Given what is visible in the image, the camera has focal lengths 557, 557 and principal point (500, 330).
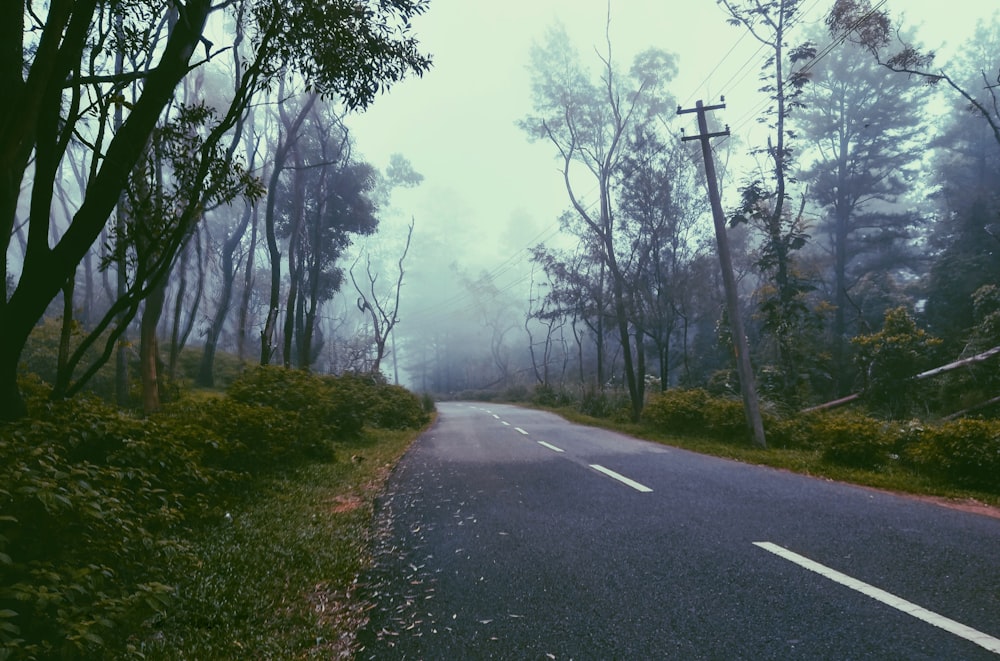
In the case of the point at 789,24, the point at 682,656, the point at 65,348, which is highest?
the point at 789,24

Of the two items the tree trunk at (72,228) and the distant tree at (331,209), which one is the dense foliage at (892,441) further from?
the distant tree at (331,209)

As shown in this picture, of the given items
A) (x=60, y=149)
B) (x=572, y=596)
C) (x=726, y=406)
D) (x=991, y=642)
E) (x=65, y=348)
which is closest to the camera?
(x=991, y=642)

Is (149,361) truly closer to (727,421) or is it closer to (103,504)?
(103,504)

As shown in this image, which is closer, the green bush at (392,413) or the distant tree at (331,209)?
the green bush at (392,413)

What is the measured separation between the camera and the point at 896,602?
3.42 meters

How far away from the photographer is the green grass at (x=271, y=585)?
3.26 m

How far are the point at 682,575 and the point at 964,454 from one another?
632 centimetres

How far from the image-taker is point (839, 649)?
2.88 m

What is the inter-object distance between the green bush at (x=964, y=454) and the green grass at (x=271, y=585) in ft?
26.3

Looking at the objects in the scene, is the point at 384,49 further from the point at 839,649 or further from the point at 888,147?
the point at 888,147

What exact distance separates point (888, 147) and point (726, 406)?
29.5 meters

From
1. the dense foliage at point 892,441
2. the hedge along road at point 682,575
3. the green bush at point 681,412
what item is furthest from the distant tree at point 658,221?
the hedge along road at point 682,575

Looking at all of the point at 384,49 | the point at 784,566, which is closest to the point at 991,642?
the point at 784,566

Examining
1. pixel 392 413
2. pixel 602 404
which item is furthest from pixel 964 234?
pixel 392 413
